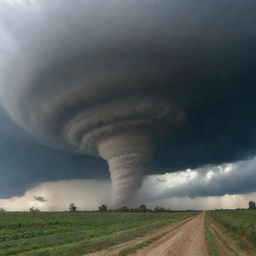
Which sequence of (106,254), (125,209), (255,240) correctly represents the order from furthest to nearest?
(125,209)
(255,240)
(106,254)

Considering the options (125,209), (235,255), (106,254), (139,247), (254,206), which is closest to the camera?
(106,254)

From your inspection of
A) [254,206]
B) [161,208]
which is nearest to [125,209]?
[161,208]

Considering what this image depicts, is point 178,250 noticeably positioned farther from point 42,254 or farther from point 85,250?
point 42,254

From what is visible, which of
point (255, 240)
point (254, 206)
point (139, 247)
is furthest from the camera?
point (254, 206)

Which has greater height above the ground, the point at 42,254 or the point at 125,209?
the point at 125,209

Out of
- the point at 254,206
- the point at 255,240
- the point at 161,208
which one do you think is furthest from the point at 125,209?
the point at 255,240

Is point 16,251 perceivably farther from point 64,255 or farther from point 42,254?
point 64,255

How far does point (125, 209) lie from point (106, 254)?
168986 millimetres

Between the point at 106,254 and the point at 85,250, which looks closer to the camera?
the point at 106,254

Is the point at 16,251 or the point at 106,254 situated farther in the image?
the point at 16,251

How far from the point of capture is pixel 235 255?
19.4m

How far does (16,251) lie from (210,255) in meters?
13.0

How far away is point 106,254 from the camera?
17797 mm

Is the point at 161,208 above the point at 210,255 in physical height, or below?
above
